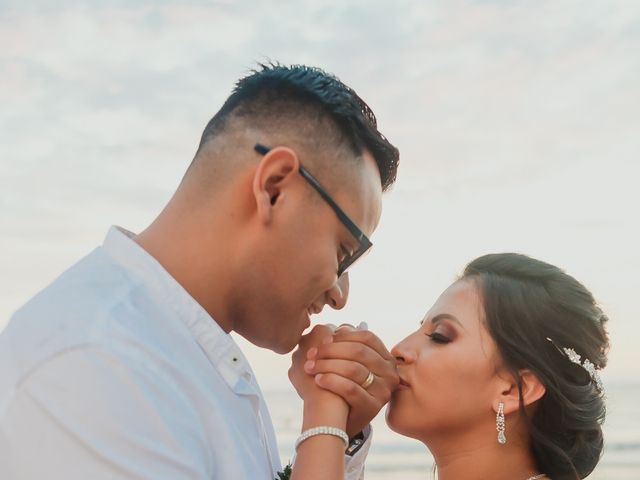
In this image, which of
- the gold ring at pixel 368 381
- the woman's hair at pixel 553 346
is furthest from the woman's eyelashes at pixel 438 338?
the gold ring at pixel 368 381

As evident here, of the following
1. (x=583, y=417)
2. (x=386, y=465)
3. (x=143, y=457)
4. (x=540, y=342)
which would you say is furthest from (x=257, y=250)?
(x=386, y=465)

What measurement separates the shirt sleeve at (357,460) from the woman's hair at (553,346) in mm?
800

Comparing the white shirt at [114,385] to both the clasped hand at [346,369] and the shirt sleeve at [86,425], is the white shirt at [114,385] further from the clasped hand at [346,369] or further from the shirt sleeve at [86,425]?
the clasped hand at [346,369]

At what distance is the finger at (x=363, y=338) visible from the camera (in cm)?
317

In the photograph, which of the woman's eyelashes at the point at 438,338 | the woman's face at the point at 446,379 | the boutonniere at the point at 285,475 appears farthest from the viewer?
the woman's eyelashes at the point at 438,338

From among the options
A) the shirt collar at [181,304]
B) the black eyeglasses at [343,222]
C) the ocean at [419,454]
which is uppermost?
the ocean at [419,454]

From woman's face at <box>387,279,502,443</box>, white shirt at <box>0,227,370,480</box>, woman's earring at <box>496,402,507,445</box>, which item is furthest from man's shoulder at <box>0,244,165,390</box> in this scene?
woman's earring at <box>496,402,507,445</box>

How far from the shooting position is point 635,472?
1972 centimetres

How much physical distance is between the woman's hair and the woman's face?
0.11 meters

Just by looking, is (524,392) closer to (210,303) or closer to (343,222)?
(343,222)

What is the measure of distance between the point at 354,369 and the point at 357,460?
2.58 ft

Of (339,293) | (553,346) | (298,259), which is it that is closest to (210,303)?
(298,259)

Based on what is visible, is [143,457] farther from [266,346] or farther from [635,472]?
[635,472]

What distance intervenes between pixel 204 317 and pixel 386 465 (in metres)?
19.3
